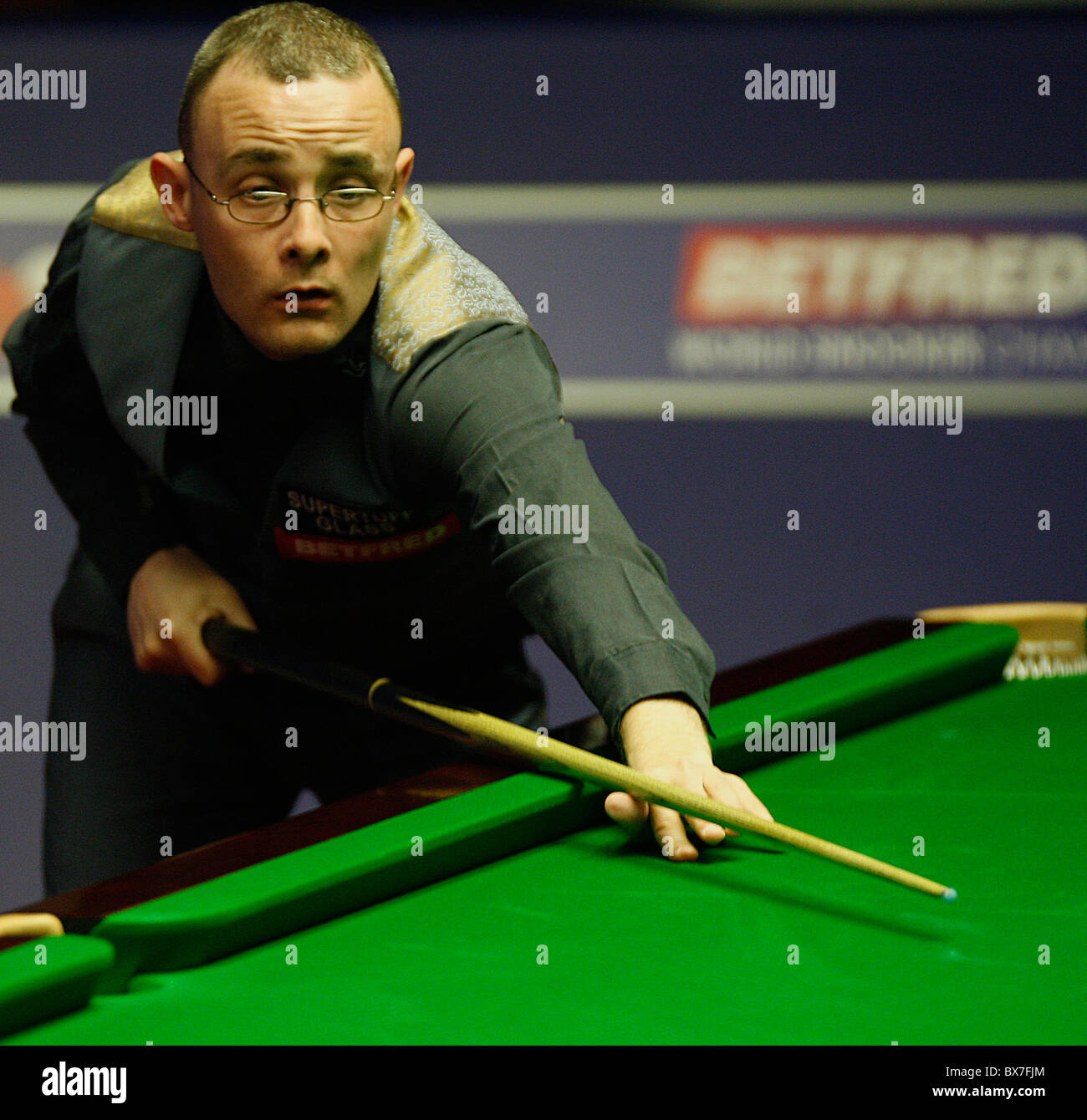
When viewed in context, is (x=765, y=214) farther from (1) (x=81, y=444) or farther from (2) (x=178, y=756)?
(2) (x=178, y=756)

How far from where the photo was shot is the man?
181 cm

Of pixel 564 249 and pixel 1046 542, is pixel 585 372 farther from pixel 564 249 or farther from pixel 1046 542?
pixel 1046 542

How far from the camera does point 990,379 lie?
4277 millimetres

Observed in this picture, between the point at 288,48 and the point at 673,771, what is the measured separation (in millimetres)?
1018

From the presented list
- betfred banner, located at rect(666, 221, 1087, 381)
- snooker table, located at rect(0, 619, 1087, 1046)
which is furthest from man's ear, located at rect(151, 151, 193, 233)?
betfred banner, located at rect(666, 221, 1087, 381)

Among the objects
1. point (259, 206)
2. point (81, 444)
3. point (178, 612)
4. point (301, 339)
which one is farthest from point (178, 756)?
point (259, 206)

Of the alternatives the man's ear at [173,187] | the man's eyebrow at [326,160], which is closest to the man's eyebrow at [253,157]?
the man's eyebrow at [326,160]

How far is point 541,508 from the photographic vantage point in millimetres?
1799

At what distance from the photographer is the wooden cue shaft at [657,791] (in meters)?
1.46

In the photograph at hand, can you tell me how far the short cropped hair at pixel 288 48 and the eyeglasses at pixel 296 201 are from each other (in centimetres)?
12

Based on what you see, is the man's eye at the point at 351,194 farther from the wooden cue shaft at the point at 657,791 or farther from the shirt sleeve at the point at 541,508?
the wooden cue shaft at the point at 657,791

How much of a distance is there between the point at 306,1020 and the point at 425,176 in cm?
328

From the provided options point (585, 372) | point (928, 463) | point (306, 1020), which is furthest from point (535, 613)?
point (928, 463)

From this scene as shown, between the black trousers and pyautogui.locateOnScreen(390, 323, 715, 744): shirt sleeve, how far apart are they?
64cm
